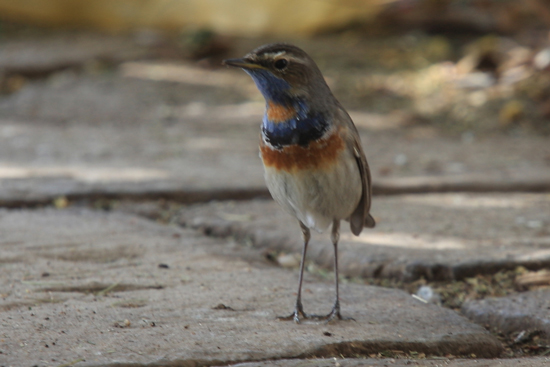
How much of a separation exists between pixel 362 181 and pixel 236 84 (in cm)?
375

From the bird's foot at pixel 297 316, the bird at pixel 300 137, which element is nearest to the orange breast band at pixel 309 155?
the bird at pixel 300 137

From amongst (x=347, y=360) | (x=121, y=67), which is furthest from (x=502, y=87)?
(x=347, y=360)

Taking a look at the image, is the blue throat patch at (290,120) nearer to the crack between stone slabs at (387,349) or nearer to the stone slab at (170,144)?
the crack between stone slabs at (387,349)

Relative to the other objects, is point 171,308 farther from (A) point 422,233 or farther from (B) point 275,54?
(A) point 422,233

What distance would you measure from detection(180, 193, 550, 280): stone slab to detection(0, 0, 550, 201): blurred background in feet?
1.40

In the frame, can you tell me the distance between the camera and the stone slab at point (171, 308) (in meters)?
1.97

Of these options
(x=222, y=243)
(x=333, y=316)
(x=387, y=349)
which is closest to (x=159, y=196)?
(x=222, y=243)

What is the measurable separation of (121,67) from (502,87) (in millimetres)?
3475

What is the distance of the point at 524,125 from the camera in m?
5.38

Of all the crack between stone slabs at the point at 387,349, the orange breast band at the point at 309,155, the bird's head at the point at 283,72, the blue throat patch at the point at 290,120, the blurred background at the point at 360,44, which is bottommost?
the crack between stone slabs at the point at 387,349

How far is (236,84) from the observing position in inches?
244

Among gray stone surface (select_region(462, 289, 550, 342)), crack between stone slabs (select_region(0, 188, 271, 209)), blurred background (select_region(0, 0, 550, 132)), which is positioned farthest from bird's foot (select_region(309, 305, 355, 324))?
blurred background (select_region(0, 0, 550, 132))

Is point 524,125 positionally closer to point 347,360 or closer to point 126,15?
point 347,360

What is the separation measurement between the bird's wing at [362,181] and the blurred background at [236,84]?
1224 mm
